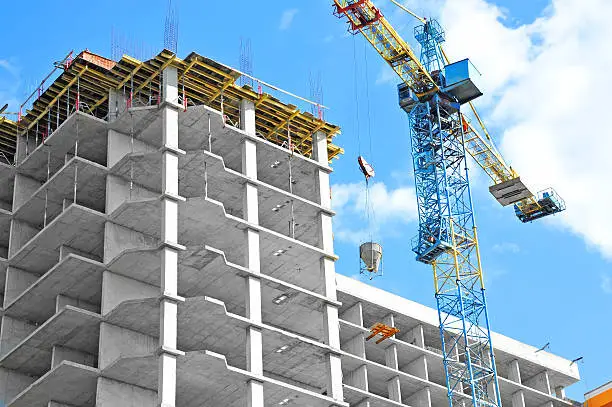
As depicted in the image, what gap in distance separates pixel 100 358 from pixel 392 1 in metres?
44.9

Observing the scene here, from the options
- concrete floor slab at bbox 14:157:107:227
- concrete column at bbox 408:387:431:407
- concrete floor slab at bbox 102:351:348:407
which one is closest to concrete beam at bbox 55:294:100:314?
concrete floor slab at bbox 14:157:107:227

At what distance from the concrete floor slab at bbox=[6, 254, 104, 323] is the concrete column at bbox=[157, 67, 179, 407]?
176 inches

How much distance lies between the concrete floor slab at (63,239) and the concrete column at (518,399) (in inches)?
1680

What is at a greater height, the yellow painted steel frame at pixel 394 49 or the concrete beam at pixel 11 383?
the yellow painted steel frame at pixel 394 49

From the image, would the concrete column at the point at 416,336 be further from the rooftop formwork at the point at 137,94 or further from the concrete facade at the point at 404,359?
the rooftop formwork at the point at 137,94

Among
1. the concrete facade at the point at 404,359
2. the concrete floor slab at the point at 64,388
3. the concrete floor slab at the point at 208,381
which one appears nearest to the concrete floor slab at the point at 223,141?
the concrete facade at the point at 404,359

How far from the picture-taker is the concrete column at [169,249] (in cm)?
7394

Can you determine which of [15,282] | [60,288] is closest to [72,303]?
[60,288]

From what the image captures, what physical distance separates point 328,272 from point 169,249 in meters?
13.2

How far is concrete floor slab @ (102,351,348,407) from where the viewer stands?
75.6m

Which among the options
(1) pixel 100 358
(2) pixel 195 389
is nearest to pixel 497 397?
(2) pixel 195 389

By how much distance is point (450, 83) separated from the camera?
106500 millimetres

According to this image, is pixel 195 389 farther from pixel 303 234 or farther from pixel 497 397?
pixel 497 397

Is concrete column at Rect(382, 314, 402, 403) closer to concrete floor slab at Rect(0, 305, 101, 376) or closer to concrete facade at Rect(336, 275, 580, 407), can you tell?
concrete facade at Rect(336, 275, 580, 407)
